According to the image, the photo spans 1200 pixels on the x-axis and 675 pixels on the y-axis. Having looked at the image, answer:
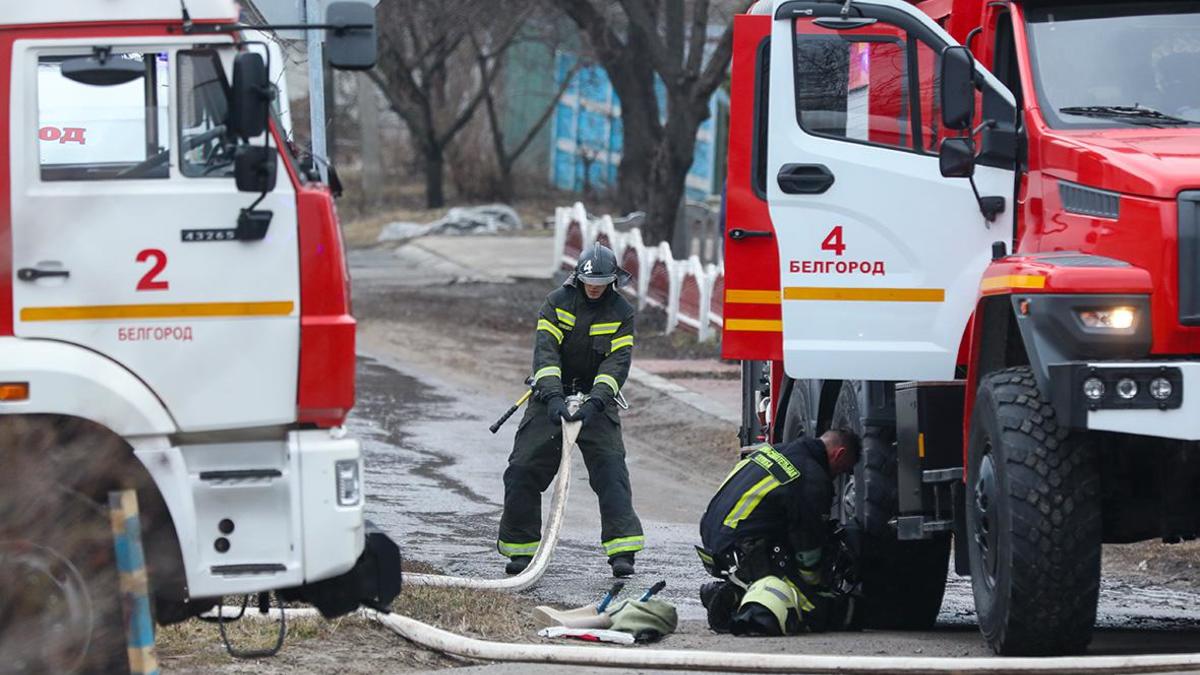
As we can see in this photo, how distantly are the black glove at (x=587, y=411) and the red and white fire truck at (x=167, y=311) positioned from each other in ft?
10.5

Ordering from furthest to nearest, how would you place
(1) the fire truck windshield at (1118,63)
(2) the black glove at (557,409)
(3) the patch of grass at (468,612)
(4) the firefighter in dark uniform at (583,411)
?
(4) the firefighter in dark uniform at (583,411) < (2) the black glove at (557,409) < (3) the patch of grass at (468,612) < (1) the fire truck windshield at (1118,63)

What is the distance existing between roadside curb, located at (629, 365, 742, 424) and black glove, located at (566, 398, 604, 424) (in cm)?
498

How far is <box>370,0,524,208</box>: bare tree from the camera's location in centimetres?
3334

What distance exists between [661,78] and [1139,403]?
16183mm

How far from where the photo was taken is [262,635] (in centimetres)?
694

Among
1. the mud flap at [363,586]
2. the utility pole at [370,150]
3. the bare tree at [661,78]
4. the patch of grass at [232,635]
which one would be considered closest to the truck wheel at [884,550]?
the patch of grass at [232,635]

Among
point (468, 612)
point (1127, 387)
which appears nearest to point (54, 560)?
point (468, 612)

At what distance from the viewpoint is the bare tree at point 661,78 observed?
70.3 ft

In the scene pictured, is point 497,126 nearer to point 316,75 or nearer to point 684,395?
point 684,395

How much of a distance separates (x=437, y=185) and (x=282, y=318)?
31.7 m

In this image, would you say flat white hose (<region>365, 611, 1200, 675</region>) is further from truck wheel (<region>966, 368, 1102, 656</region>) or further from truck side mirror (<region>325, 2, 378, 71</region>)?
truck side mirror (<region>325, 2, 378, 71</region>)

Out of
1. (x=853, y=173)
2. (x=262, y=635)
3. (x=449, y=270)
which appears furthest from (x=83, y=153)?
(x=449, y=270)

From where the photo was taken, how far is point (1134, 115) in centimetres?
718

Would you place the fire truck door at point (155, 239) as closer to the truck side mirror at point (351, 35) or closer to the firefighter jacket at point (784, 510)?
the truck side mirror at point (351, 35)
